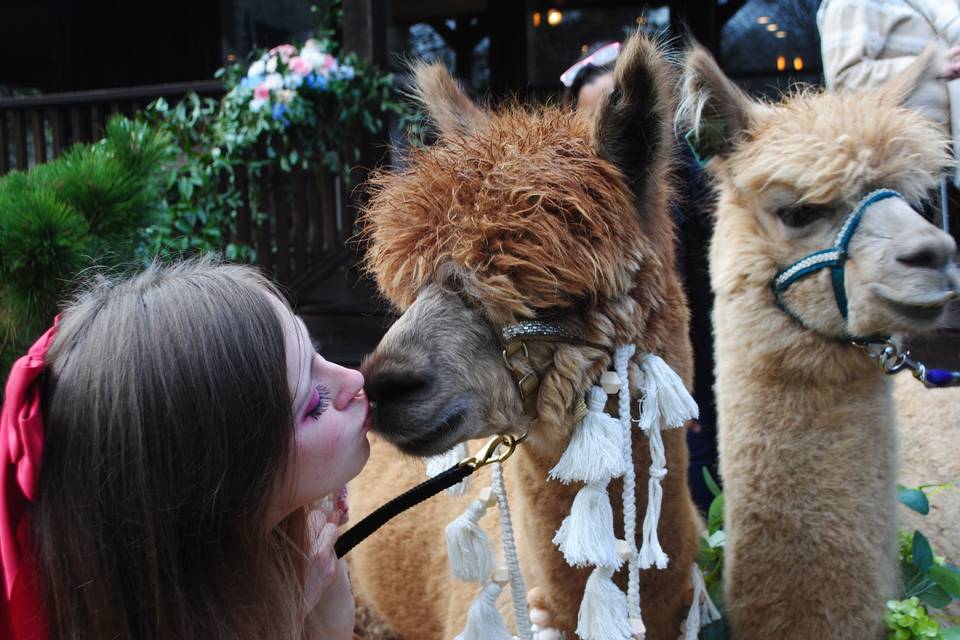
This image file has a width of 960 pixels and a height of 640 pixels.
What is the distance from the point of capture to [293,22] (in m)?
7.56

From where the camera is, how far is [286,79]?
176 inches

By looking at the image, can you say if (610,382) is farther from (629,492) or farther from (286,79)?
(286,79)

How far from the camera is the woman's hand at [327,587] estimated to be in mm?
1403

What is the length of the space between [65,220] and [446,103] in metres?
1.15

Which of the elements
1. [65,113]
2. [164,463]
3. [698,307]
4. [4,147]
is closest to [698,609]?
[164,463]

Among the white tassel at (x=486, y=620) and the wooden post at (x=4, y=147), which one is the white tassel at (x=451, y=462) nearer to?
the white tassel at (x=486, y=620)

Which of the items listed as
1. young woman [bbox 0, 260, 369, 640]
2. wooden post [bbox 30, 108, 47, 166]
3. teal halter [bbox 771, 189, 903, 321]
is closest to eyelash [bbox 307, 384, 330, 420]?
young woman [bbox 0, 260, 369, 640]

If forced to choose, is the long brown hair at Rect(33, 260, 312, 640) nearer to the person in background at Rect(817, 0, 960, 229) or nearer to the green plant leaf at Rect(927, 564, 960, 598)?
the green plant leaf at Rect(927, 564, 960, 598)

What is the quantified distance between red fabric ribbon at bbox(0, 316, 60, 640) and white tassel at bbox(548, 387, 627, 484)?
2.77 feet

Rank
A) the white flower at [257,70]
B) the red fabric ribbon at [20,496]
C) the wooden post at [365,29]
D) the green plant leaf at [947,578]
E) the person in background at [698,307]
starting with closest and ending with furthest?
the red fabric ribbon at [20,496] < the green plant leaf at [947,578] < the person in background at [698,307] < the white flower at [257,70] < the wooden post at [365,29]

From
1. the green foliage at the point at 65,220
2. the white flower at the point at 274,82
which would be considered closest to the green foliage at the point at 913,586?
the green foliage at the point at 65,220

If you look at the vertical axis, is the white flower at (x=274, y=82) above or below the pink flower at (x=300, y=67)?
below

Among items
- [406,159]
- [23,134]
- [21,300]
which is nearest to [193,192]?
[23,134]

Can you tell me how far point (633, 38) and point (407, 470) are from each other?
1573 millimetres
